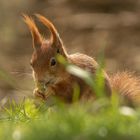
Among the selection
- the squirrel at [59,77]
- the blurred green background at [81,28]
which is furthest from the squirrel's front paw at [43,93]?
the blurred green background at [81,28]

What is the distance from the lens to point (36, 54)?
595cm

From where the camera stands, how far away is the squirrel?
18.3 feet

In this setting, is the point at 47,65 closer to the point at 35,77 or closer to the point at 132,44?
the point at 35,77

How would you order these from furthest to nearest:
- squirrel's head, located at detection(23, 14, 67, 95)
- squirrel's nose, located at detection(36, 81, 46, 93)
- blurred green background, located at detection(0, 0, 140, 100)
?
blurred green background, located at detection(0, 0, 140, 100), squirrel's head, located at detection(23, 14, 67, 95), squirrel's nose, located at detection(36, 81, 46, 93)

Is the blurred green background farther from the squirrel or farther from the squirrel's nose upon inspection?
the squirrel's nose

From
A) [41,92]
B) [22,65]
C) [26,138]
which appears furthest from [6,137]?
[22,65]

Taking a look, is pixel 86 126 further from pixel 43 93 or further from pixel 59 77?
pixel 59 77

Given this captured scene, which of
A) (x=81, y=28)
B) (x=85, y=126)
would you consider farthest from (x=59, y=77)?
(x=81, y=28)

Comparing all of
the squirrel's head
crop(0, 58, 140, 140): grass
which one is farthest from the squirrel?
crop(0, 58, 140, 140): grass

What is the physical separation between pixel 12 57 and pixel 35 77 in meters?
6.66

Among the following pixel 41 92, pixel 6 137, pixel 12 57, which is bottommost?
pixel 12 57

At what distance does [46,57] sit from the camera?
5840mm

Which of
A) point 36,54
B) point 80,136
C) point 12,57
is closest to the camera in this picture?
point 80,136

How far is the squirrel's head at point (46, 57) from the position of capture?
5623 millimetres
